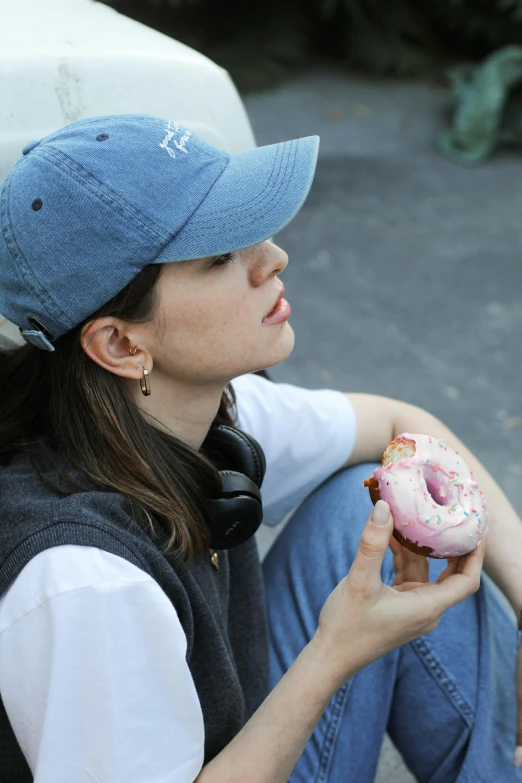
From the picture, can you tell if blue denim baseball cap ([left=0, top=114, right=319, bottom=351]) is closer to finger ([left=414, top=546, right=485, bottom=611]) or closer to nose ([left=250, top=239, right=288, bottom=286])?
nose ([left=250, top=239, right=288, bottom=286])

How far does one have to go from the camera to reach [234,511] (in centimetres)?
158

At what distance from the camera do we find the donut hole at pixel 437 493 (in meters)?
1.64

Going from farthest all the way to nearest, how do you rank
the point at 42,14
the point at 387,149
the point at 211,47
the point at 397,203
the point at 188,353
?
the point at 211,47
the point at 387,149
the point at 397,203
the point at 42,14
the point at 188,353

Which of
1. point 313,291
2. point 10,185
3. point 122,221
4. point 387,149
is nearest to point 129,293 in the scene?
point 122,221

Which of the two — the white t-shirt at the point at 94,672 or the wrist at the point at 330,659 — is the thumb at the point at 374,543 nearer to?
the wrist at the point at 330,659

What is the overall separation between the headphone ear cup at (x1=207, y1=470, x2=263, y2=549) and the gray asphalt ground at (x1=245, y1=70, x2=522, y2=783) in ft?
3.43

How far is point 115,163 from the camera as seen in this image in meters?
1.35

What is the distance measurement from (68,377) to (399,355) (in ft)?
8.67

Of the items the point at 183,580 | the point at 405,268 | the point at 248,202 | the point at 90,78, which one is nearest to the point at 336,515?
the point at 183,580

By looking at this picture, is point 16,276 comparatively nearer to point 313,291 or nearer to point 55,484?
point 55,484

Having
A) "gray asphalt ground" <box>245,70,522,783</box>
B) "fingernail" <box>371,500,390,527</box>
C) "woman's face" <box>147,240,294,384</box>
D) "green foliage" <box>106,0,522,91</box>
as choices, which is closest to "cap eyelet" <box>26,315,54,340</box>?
"woman's face" <box>147,240,294,384</box>

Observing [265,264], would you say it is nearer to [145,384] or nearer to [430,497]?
[145,384]

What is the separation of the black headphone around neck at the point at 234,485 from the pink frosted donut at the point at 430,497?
214 millimetres

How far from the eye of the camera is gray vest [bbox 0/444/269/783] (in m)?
1.30
